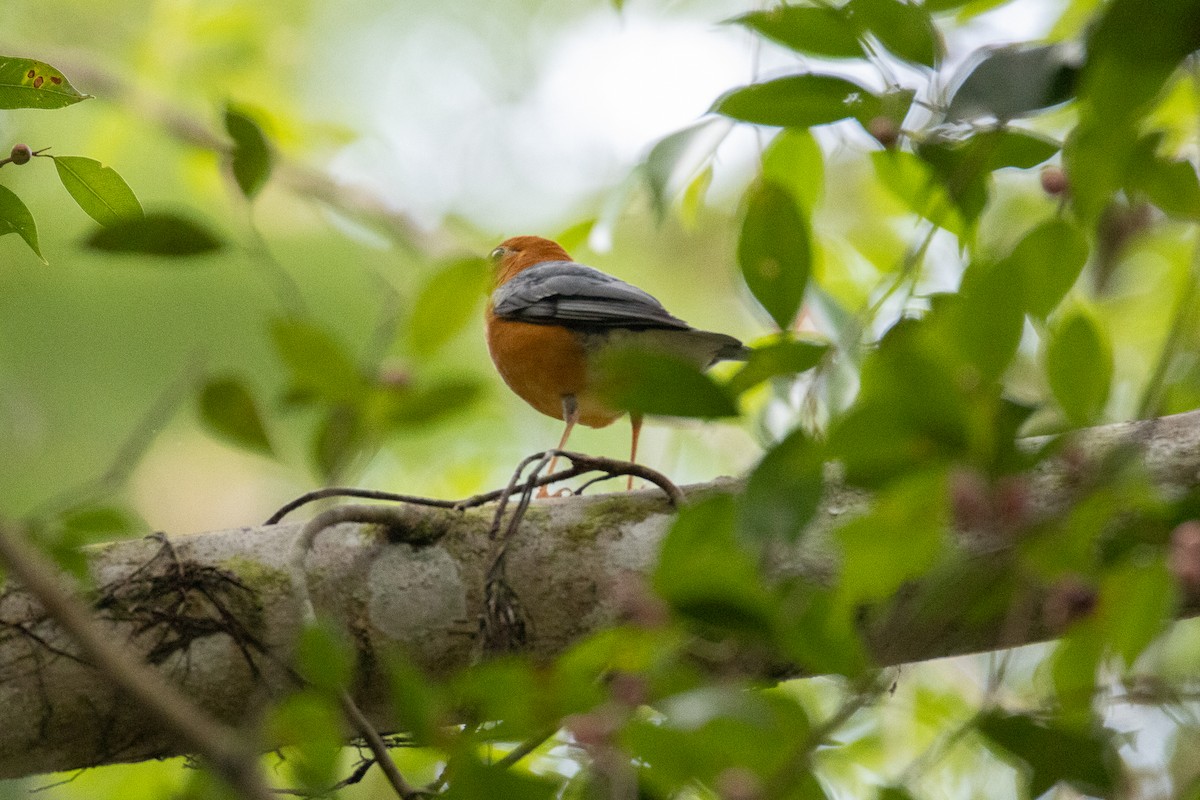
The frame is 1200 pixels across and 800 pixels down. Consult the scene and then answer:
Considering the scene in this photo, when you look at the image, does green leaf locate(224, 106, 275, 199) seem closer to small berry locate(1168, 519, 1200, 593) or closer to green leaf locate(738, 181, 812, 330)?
green leaf locate(738, 181, 812, 330)

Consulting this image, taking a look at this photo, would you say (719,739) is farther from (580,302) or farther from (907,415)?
(580,302)

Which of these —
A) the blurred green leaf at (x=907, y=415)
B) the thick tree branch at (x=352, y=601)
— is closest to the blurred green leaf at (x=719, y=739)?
the blurred green leaf at (x=907, y=415)

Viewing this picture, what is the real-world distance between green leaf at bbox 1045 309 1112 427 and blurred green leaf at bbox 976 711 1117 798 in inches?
13.7

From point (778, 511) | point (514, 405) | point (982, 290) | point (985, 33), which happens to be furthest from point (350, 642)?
point (514, 405)

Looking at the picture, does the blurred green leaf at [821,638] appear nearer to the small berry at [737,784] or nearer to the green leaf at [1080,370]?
the small berry at [737,784]

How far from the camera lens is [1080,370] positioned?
1232mm

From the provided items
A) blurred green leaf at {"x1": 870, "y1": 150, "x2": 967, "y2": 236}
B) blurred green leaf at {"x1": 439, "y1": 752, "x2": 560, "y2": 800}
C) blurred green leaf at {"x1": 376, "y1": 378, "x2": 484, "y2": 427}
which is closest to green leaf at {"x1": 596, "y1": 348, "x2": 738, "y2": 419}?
blurred green leaf at {"x1": 376, "y1": 378, "x2": 484, "y2": 427}

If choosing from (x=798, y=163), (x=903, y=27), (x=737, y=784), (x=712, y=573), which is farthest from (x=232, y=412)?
(x=798, y=163)

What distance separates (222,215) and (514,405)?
3.56m

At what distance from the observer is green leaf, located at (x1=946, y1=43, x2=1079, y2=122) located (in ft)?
4.34

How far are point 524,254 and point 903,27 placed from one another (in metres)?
4.11

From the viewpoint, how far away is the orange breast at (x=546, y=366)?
→ 4348 millimetres

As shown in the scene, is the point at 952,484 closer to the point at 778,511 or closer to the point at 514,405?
the point at 778,511

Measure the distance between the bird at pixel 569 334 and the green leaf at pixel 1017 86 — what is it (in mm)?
2639
